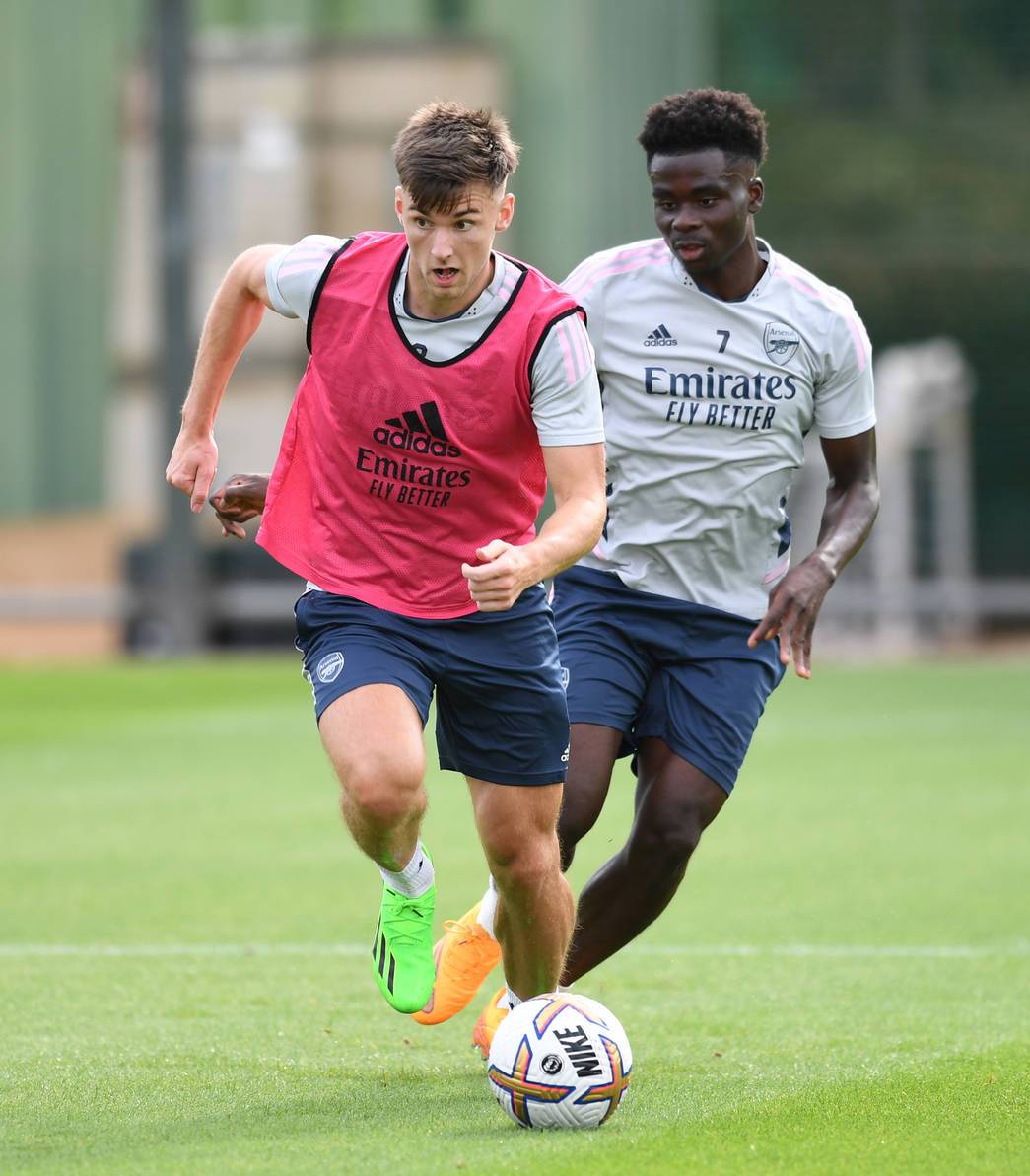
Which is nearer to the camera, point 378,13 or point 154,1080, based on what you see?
point 154,1080

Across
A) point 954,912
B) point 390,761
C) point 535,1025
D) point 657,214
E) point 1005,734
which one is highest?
point 657,214

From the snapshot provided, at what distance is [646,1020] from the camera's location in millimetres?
6004

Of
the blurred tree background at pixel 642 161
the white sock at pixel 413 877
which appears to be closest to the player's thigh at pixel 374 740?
the white sock at pixel 413 877

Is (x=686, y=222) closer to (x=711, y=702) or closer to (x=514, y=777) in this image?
(x=711, y=702)

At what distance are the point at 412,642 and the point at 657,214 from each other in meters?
1.46

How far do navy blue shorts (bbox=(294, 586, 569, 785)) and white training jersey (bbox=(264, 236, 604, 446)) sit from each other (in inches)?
20.7

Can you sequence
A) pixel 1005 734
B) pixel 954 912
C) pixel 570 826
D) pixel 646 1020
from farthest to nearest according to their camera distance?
pixel 1005 734 < pixel 954 912 < pixel 646 1020 < pixel 570 826

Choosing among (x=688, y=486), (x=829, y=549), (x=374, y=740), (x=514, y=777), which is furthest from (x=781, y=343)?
(x=374, y=740)

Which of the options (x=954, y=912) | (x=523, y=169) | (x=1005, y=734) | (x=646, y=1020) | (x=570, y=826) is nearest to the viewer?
(x=570, y=826)

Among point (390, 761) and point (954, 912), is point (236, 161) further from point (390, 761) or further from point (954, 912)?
point (390, 761)

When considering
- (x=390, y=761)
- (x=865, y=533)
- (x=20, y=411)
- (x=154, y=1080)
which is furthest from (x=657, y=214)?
(x=20, y=411)

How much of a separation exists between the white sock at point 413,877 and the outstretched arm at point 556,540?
737 millimetres

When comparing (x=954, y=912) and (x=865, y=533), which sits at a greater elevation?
(x=865, y=533)

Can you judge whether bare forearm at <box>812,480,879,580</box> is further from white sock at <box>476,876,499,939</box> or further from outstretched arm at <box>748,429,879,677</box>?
white sock at <box>476,876,499,939</box>
